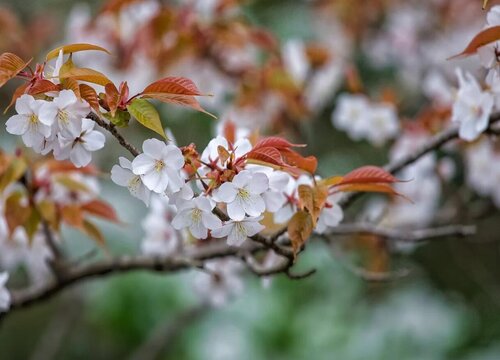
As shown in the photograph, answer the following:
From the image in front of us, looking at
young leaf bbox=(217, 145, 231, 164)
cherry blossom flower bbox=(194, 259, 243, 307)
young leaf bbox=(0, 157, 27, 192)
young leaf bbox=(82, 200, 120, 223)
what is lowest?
cherry blossom flower bbox=(194, 259, 243, 307)

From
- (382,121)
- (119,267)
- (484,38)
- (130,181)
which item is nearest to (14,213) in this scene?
(119,267)

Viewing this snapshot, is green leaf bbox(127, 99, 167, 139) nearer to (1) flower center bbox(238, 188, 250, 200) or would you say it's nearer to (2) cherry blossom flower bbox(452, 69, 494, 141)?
(1) flower center bbox(238, 188, 250, 200)

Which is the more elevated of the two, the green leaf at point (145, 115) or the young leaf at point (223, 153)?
the green leaf at point (145, 115)

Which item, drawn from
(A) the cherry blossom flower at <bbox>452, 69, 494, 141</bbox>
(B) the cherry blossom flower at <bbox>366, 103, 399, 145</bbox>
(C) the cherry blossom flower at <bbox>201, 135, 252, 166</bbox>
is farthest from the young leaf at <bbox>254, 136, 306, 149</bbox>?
(B) the cherry blossom flower at <bbox>366, 103, 399, 145</bbox>

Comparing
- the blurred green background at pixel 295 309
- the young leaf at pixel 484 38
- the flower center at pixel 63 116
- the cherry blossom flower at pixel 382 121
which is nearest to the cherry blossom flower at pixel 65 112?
the flower center at pixel 63 116

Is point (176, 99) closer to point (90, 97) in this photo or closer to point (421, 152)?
point (90, 97)

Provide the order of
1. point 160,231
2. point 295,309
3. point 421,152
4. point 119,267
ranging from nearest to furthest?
point 421,152
point 119,267
point 160,231
point 295,309

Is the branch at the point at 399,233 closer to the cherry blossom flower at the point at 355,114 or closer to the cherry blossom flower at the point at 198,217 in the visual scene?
the cherry blossom flower at the point at 198,217
